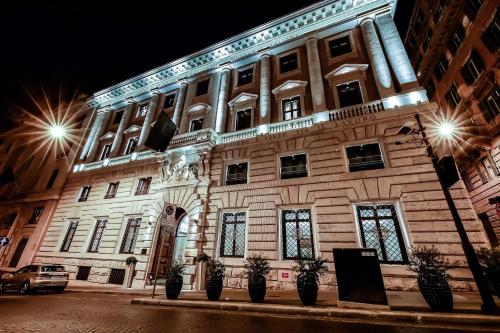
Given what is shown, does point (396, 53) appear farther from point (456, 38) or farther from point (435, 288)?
point (435, 288)

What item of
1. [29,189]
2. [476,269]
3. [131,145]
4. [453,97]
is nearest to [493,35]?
[453,97]

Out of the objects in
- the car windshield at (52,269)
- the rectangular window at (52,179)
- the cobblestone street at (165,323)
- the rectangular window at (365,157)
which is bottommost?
the cobblestone street at (165,323)

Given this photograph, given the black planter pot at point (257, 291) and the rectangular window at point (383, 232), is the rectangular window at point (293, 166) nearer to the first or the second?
the rectangular window at point (383, 232)

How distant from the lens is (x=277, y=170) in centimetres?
1297

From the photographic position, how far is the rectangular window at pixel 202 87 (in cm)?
2038

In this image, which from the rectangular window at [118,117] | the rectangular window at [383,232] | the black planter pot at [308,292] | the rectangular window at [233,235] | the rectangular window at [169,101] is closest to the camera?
the black planter pot at [308,292]

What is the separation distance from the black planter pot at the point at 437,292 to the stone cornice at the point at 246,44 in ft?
57.8

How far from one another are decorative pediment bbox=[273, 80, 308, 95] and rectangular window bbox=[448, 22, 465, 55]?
15.4m

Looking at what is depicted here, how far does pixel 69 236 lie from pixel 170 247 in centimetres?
998

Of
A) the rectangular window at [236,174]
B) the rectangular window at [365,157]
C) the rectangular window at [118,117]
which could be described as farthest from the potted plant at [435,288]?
the rectangular window at [118,117]

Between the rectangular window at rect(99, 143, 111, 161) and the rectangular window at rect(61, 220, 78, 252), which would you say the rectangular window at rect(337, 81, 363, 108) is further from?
the rectangular window at rect(61, 220, 78, 252)

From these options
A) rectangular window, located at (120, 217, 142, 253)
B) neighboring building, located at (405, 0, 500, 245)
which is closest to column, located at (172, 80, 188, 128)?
rectangular window, located at (120, 217, 142, 253)

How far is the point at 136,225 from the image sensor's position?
15859mm

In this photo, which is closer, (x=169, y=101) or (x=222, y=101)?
(x=222, y=101)
